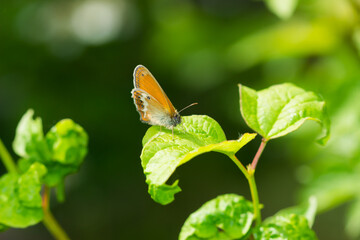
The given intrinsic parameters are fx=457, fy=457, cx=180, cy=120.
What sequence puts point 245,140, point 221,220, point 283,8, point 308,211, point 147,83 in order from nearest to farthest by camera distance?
point 245,140, point 221,220, point 308,211, point 147,83, point 283,8

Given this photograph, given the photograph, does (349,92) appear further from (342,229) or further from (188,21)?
(342,229)

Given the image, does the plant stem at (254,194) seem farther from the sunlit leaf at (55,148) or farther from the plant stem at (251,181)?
the sunlit leaf at (55,148)

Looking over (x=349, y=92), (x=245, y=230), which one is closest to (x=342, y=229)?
(x=349, y=92)

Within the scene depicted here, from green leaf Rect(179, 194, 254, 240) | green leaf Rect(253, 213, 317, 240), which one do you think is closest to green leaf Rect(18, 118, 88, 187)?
green leaf Rect(179, 194, 254, 240)

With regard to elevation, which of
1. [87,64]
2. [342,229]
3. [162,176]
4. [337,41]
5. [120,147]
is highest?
[87,64]

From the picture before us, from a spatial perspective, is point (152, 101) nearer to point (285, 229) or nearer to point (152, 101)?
point (152, 101)

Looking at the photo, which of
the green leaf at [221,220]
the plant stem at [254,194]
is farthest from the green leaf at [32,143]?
the plant stem at [254,194]

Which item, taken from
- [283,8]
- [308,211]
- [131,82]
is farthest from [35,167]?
[131,82]
